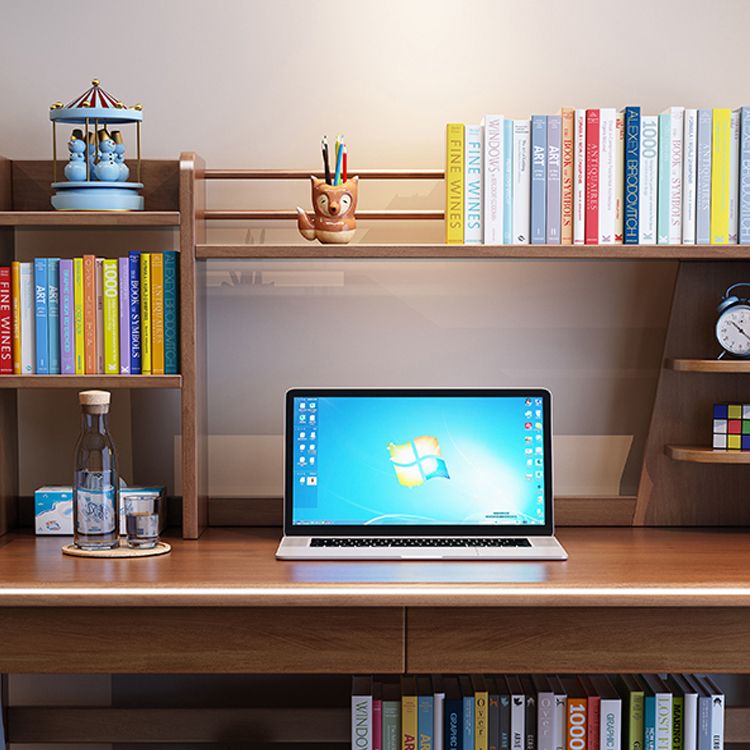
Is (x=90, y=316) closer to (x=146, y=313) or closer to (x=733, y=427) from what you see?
(x=146, y=313)

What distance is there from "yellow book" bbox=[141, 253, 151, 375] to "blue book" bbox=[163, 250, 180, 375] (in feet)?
0.10

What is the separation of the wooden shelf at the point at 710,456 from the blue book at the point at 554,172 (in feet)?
1.61

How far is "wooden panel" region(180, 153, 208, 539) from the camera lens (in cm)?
205

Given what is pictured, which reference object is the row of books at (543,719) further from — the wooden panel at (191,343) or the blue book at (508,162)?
the blue book at (508,162)

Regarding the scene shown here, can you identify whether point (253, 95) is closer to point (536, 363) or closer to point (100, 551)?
point (536, 363)

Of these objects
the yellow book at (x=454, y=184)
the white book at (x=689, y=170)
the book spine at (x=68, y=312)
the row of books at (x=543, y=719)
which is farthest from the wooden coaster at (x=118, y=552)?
the white book at (x=689, y=170)

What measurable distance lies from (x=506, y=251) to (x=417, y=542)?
565 millimetres

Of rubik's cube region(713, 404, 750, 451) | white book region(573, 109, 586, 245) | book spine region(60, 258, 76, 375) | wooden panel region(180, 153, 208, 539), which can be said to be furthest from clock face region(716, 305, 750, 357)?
book spine region(60, 258, 76, 375)

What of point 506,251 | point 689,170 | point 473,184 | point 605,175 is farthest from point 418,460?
point 689,170

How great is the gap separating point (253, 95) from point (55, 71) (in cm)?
41

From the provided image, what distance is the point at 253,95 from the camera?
7.47ft

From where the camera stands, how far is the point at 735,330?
212 cm

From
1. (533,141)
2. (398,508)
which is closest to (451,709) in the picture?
(398,508)

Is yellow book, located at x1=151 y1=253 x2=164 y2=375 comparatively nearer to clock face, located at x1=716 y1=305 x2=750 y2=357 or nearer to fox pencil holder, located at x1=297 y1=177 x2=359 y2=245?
fox pencil holder, located at x1=297 y1=177 x2=359 y2=245
